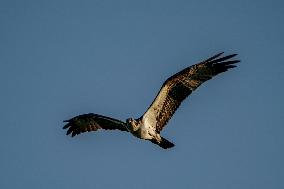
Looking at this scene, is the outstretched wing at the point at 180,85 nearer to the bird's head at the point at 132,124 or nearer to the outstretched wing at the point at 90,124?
the bird's head at the point at 132,124

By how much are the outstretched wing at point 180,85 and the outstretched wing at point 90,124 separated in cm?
109

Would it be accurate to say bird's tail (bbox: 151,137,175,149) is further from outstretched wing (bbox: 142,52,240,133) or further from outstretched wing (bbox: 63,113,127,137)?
outstretched wing (bbox: 63,113,127,137)

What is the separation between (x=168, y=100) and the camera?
1304 cm

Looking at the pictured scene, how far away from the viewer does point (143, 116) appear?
13.2 metres

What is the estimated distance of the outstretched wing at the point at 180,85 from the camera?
12.6 meters

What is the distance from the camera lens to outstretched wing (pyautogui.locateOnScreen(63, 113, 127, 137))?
14.1m

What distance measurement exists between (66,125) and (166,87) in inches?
161

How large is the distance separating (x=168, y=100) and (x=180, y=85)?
0.54m

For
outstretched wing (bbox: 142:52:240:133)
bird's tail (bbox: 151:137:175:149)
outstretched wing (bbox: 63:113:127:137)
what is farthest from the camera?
outstretched wing (bbox: 63:113:127:137)

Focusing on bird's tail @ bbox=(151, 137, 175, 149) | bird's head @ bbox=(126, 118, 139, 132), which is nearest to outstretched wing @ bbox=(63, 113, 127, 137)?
bird's head @ bbox=(126, 118, 139, 132)

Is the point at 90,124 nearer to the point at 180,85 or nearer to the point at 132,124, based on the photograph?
the point at 132,124

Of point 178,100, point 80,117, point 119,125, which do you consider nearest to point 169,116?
point 178,100

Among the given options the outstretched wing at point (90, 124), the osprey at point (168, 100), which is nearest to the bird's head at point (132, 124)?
the osprey at point (168, 100)

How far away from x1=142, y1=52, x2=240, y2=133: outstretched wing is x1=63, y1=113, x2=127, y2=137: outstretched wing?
1089mm
